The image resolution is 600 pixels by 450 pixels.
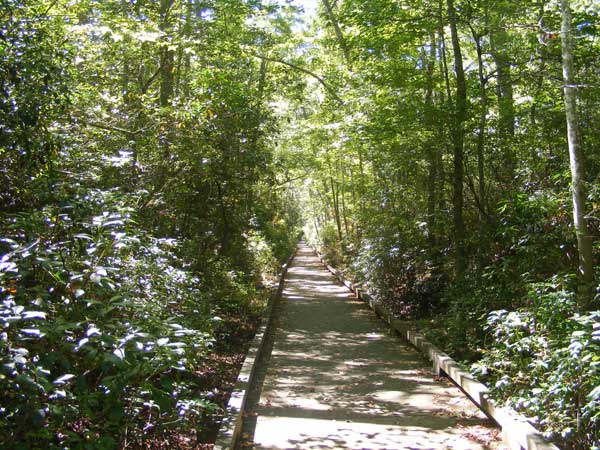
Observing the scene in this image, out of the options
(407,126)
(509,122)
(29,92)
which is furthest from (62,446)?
(509,122)

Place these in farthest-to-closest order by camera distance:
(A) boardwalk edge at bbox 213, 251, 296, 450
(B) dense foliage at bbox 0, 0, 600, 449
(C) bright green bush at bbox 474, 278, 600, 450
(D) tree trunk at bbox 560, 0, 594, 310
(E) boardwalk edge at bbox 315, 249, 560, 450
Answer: (D) tree trunk at bbox 560, 0, 594, 310, (A) boardwalk edge at bbox 213, 251, 296, 450, (E) boardwalk edge at bbox 315, 249, 560, 450, (C) bright green bush at bbox 474, 278, 600, 450, (B) dense foliage at bbox 0, 0, 600, 449

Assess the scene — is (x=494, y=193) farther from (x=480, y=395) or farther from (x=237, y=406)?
(x=237, y=406)

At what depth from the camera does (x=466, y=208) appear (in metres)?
11.2

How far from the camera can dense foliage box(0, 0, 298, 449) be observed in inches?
115

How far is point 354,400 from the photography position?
21.9 ft

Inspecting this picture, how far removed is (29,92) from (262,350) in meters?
6.37

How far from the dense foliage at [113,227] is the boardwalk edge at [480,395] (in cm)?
273

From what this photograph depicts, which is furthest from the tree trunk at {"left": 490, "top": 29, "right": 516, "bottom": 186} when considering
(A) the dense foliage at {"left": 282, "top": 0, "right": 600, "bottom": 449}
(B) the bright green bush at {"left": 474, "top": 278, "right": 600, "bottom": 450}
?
(B) the bright green bush at {"left": 474, "top": 278, "right": 600, "bottom": 450}

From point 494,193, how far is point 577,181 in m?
4.80

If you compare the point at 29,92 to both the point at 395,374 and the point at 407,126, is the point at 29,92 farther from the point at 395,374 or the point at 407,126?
the point at 407,126

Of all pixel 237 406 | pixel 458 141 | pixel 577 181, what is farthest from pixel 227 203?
pixel 577 181

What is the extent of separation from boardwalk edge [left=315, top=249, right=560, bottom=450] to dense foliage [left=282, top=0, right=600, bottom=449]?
168 millimetres

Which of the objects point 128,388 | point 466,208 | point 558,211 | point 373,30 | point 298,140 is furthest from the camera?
point 298,140

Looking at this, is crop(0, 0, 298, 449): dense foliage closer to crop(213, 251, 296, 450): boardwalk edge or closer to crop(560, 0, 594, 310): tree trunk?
crop(213, 251, 296, 450): boardwalk edge
